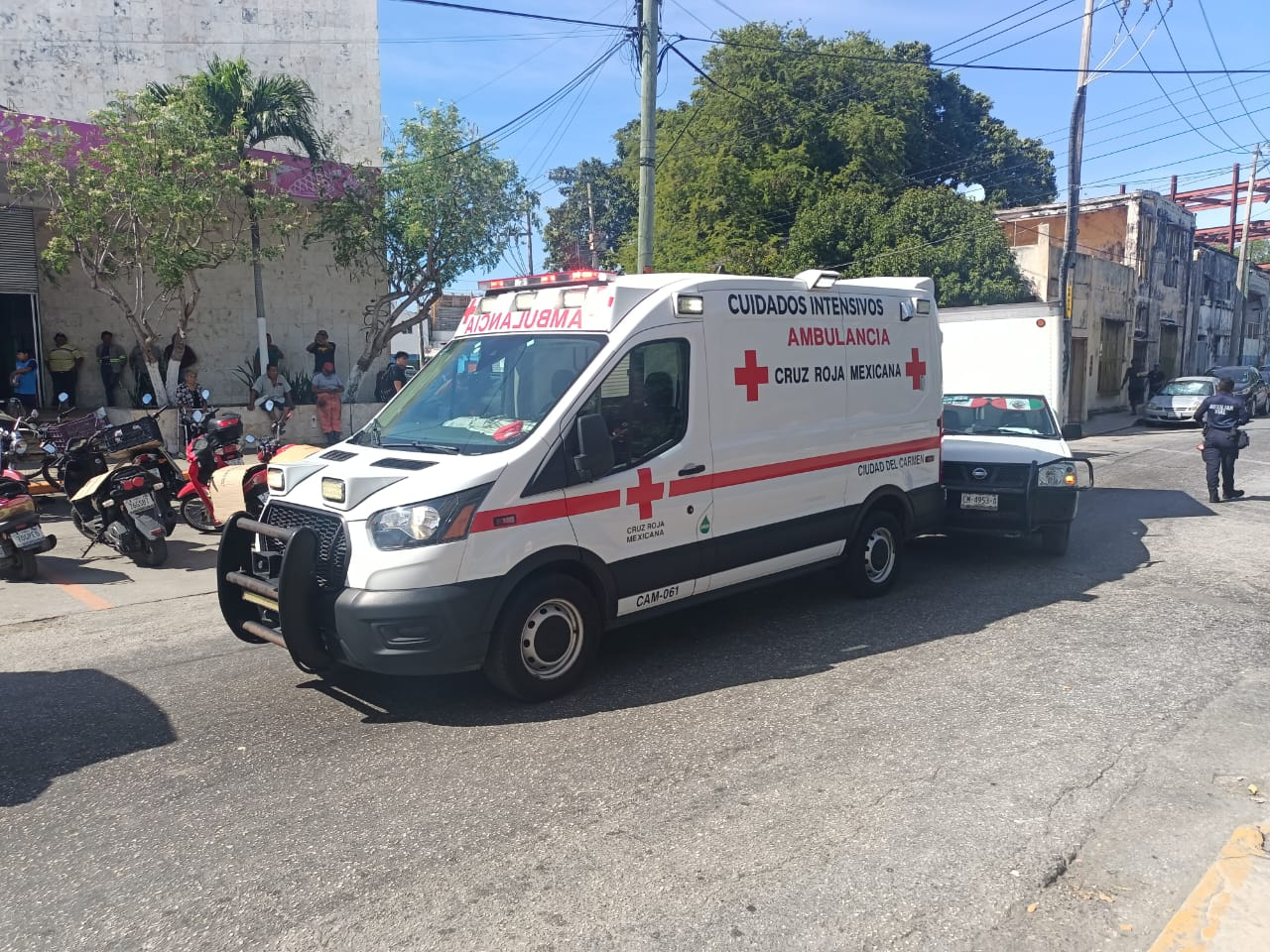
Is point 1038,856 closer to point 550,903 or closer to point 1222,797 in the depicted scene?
point 1222,797

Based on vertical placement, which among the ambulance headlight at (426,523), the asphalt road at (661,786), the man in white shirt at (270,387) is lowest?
the asphalt road at (661,786)

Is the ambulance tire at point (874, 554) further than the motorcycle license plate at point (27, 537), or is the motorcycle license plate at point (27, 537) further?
the motorcycle license plate at point (27, 537)

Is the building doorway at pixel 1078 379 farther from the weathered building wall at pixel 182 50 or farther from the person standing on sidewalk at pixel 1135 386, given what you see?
the weathered building wall at pixel 182 50

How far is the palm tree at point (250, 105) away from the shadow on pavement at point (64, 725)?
425 inches

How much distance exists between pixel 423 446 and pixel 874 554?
3789 millimetres

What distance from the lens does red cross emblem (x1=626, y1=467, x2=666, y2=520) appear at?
5410 mm

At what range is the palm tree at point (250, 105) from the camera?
1499 centimetres

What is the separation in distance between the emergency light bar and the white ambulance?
0.05 ft

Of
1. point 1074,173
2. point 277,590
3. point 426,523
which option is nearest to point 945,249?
point 1074,173

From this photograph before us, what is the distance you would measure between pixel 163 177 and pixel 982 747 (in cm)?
1314

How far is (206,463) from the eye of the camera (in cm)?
969

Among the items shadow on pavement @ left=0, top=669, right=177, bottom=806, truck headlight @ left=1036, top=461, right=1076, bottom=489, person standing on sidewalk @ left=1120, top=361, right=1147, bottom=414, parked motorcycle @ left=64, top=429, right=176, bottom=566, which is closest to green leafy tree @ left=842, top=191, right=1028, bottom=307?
person standing on sidewalk @ left=1120, top=361, right=1147, bottom=414

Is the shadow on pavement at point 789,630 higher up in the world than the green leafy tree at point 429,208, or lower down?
lower down

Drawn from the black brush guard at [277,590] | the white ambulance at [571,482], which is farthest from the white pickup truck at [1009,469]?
the black brush guard at [277,590]
